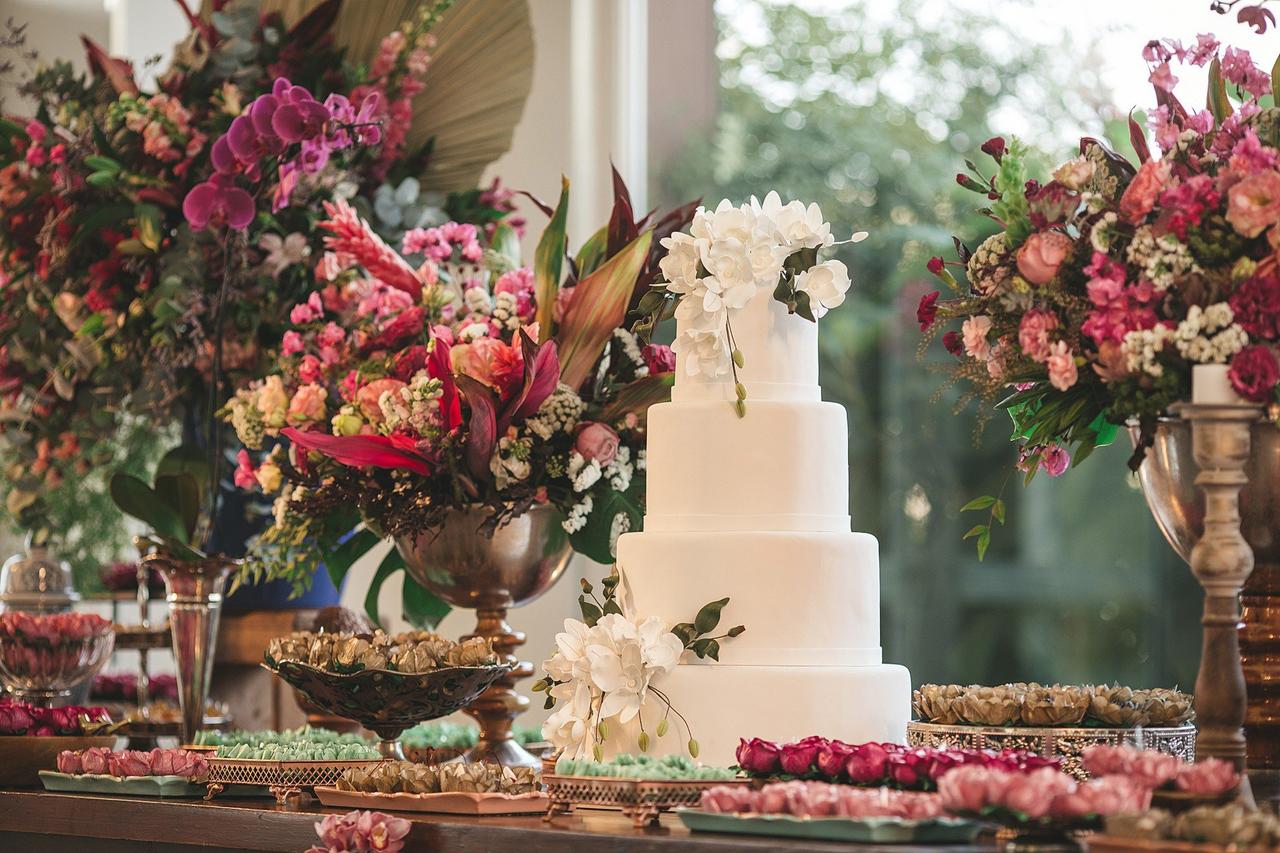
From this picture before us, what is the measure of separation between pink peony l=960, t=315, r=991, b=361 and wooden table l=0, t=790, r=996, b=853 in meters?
0.52

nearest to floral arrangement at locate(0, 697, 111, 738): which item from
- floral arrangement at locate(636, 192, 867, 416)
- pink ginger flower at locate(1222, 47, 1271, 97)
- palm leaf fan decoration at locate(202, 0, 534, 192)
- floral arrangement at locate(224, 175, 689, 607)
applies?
floral arrangement at locate(224, 175, 689, 607)

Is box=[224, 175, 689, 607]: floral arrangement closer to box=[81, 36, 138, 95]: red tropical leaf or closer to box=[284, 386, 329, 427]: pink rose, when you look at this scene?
box=[284, 386, 329, 427]: pink rose

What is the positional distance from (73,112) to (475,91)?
2.17 feet

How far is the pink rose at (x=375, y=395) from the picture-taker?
201cm

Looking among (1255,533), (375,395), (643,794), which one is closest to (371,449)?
(375,395)

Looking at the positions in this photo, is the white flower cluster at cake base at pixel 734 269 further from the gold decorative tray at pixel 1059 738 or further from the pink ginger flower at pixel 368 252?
the pink ginger flower at pixel 368 252

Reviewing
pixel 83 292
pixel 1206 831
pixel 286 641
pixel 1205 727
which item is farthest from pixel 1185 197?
pixel 83 292

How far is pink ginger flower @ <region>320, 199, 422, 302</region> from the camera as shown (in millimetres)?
2201

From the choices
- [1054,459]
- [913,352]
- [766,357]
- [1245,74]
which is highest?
[913,352]

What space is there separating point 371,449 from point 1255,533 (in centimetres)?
97

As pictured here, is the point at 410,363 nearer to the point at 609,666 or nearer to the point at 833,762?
the point at 609,666

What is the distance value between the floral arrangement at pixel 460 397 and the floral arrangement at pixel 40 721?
332mm

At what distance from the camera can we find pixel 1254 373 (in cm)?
129

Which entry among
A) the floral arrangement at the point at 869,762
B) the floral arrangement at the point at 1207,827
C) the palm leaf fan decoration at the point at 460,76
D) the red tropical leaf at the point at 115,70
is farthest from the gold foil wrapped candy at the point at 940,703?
the red tropical leaf at the point at 115,70
